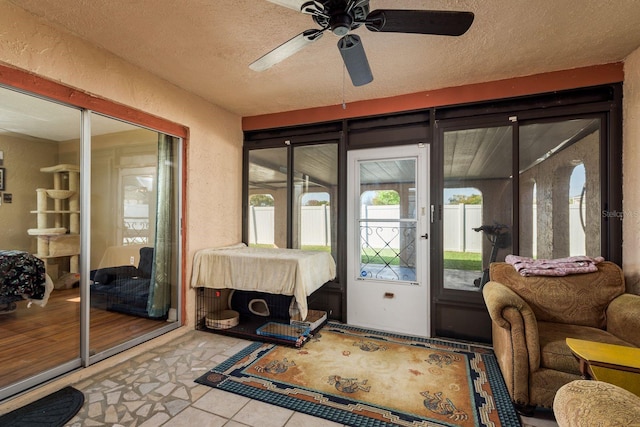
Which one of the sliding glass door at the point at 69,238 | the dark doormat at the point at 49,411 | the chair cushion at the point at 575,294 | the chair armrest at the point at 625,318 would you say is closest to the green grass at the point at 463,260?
the chair cushion at the point at 575,294

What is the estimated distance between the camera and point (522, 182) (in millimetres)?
2752

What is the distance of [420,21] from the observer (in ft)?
4.68

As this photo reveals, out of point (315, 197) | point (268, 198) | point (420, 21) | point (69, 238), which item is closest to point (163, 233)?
point (69, 238)

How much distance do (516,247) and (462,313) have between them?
82 centimetres

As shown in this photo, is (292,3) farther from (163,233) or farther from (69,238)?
(163,233)

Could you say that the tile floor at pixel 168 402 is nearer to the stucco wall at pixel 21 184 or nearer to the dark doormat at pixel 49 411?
the dark doormat at pixel 49 411

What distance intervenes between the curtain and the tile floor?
641 millimetres

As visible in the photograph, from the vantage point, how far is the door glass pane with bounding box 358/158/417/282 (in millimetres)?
3154

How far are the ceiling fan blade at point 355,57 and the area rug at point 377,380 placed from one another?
2166 mm

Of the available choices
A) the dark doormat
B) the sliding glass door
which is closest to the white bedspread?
the sliding glass door

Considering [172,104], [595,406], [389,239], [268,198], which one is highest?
[172,104]

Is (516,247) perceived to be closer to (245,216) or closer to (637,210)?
(637,210)

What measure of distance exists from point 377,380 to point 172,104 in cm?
307

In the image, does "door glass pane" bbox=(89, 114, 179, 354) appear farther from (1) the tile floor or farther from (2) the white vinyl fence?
(2) the white vinyl fence
